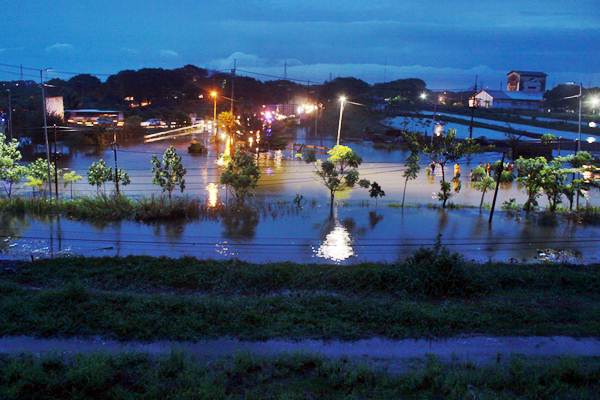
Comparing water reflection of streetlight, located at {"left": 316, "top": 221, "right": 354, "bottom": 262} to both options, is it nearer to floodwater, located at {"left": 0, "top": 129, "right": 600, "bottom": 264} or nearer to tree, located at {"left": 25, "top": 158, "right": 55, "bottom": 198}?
floodwater, located at {"left": 0, "top": 129, "right": 600, "bottom": 264}

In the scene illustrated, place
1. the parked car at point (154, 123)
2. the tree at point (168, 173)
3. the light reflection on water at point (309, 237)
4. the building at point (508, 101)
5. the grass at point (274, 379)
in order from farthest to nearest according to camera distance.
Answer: the building at point (508, 101), the parked car at point (154, 123), the tree at point (168, 173), the light reflection on water at point (309, 237), the grass at point (274, 379)

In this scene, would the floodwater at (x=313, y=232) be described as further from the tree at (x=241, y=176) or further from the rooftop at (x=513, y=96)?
the rooftop at (x=513, y=96)

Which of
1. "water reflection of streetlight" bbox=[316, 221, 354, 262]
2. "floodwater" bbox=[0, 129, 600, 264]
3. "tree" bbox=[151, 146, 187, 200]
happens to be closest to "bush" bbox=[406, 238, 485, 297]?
"floodwater" bbox=[0, 129, 600, 264]

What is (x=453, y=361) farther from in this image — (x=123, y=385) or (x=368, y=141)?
(x=368, y=141)

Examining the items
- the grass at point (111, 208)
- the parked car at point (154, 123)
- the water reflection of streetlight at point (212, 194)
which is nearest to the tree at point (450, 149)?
the water reflection of streetlight at point (212, 194)

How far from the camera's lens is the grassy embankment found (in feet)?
25.3

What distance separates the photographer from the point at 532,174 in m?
16.0

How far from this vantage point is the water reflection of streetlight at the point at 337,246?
12.0 m

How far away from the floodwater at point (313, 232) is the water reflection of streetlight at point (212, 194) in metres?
0.03

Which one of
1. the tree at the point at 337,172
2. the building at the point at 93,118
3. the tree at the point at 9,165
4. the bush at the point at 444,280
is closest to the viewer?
the bush at the point at 444,280

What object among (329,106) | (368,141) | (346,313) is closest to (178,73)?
(329,106)

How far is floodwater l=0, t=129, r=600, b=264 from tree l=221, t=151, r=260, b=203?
1.84ft

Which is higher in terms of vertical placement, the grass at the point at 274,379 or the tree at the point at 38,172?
the tree at the point at 38,172

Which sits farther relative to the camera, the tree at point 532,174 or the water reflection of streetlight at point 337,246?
the tree at point 532,174
